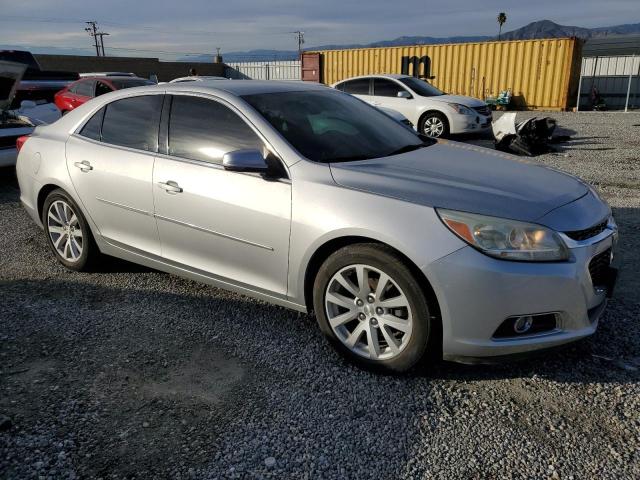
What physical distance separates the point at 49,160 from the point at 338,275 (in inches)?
112

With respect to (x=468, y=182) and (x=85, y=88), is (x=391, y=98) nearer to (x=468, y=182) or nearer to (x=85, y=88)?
(x=85, y=88)

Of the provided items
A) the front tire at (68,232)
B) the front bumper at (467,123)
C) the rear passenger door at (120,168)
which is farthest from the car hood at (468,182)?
the front bumper at (467,123)

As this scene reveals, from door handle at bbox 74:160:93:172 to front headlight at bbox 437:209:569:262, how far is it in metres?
2.82

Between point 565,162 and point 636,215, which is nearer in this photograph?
point 636,215

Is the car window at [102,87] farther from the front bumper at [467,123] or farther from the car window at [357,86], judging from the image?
the front bumper at [467,123]

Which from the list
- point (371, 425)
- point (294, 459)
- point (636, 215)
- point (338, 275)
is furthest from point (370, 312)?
point (636, 215)

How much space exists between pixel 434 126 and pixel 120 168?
946cm

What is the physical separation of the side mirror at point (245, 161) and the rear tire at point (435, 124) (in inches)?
372

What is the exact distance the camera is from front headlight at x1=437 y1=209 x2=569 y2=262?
2578 millimetres

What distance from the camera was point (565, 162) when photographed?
9.24 metres

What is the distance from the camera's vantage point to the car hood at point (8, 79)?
7113 millimetres

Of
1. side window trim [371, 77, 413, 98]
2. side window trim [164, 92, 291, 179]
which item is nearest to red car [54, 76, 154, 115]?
side window trim [371, 77, 413, 98]

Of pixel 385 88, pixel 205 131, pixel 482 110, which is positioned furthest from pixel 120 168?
pixel 482 110

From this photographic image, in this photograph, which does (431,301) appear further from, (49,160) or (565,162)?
(565,162)
